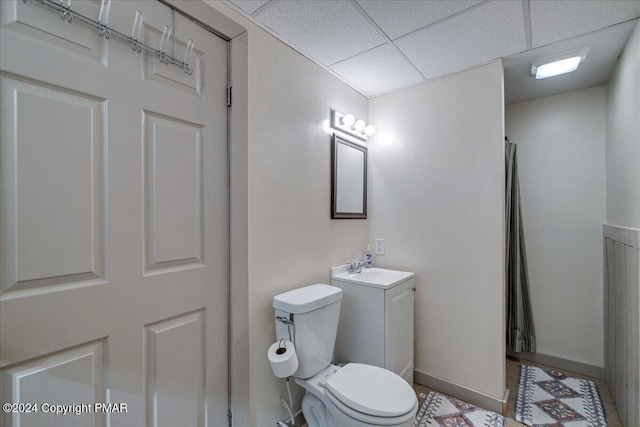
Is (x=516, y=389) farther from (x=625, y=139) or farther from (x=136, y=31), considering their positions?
(x=136, y=31)

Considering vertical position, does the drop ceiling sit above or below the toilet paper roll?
above

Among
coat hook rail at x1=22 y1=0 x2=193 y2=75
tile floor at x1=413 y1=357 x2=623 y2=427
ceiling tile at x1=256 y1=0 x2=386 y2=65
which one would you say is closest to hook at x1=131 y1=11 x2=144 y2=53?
coat hook rail at x1=22 y1=0 x2=193 y2=75

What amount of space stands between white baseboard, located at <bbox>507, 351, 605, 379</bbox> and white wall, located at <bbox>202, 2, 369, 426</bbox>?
198 cm

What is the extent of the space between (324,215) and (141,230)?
111 cm

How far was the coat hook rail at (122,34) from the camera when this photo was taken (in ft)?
2.94

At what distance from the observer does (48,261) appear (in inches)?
34.9

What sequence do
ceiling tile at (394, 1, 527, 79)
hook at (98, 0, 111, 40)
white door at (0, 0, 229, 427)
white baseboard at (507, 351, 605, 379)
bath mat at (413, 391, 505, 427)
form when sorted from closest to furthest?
white door at (0, 0, 229, 427), hook at (98, 0, 111, 40), ceiling tile at (394, 1, 527, 79), bath mat at (413, 391, 505, 427), white baseboard at (507, 351, 605, 379)

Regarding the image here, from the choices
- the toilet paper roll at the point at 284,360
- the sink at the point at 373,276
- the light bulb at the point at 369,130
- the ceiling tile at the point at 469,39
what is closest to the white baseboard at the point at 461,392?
the sink at the point at 373,276

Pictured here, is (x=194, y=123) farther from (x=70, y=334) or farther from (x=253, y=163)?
(x=70, y=334)

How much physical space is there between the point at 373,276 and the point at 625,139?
174cm

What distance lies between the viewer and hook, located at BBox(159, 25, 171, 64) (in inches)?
44.4

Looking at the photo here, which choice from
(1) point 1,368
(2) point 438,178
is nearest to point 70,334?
(1) point 1,368

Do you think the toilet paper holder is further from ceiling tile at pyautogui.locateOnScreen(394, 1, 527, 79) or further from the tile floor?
ceiling tile at pyautogui.locateOnScreen(394, 1, 527, 79)

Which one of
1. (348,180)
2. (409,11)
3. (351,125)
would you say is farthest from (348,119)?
(409,11)
